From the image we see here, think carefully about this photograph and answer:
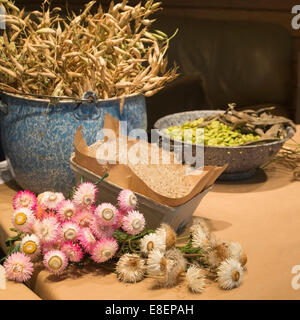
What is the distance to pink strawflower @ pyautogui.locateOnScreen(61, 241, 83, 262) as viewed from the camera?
829 mm

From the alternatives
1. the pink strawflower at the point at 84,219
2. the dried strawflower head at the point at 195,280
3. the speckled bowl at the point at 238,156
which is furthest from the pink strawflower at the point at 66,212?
the speckled bowl at the point at 238,156

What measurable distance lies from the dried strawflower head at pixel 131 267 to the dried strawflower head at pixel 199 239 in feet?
0.33

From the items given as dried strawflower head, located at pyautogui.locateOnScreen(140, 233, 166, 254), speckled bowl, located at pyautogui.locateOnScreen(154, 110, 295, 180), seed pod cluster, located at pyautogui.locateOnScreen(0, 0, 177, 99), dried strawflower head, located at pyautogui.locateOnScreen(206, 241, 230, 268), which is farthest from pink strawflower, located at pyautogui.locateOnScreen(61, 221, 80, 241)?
speckled bowl, located at pyautogui.locateOnScreen(154, 110, 295, 180)

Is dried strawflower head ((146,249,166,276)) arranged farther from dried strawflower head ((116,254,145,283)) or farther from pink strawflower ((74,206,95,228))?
pink strawflower ((74,206,95,228))

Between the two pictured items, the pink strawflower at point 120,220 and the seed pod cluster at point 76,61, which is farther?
the seed pod cluster at point 76,61

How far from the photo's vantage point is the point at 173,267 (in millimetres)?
812

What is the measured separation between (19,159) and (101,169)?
292 mm

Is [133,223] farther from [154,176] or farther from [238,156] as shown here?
[238,156]

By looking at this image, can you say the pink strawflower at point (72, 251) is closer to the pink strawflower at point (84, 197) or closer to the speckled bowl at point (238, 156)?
the pink strawflower at point (84, 197)

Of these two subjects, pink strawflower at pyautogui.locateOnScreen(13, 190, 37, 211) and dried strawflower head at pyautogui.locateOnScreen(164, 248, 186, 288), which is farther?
pink strawflower at pyautogui.locateOnScreen(13, 190, 37, 211)

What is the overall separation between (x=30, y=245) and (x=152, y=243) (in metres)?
0.20

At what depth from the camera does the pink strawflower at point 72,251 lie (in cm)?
83

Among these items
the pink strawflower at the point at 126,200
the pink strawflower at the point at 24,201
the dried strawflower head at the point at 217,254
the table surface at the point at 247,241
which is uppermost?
the pink strawflower at the point at 126,200

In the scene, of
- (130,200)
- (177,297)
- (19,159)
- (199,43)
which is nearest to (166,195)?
(130,200)
